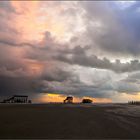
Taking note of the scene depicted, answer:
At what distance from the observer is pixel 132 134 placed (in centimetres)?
2002

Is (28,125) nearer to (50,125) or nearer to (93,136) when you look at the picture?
(50,125)

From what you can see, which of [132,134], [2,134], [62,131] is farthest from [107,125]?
[2,134]

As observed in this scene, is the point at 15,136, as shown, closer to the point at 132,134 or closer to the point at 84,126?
the point at 84,126

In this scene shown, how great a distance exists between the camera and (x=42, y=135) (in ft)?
63.9

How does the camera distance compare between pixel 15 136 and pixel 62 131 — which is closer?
pixel 15 136

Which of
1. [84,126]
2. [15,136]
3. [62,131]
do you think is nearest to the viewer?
[15,136]

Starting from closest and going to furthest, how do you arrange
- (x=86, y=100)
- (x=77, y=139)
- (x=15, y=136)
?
(x=77, y=139)
(x=15, y=136)
(x=86, y=100)

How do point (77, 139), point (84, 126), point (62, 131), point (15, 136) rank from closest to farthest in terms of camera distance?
point (77, 139) → point (15, 136) → point (62, 131) → point (84, 126)

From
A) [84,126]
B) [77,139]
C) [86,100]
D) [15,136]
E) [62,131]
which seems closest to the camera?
[77,139]

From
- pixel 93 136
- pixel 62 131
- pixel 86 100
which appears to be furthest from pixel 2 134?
pixel 86 100

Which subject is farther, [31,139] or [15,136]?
[15,136]

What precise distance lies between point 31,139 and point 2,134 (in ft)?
11.2

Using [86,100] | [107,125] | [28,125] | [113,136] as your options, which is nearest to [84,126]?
[107,125]

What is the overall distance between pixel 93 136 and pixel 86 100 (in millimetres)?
152062
